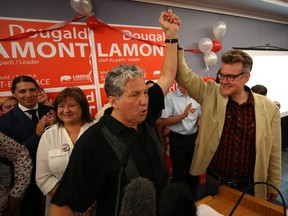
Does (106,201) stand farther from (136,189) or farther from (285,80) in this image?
(285,80)

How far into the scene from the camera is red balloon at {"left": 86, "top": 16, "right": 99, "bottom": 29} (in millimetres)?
2223

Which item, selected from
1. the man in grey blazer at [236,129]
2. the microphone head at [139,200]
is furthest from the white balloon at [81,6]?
the microphone head at [139,200]

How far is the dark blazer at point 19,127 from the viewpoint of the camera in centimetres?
171

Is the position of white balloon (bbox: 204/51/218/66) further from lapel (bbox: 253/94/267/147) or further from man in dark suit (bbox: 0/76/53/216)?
man in dark suit (bbox: 0/76/53/216)

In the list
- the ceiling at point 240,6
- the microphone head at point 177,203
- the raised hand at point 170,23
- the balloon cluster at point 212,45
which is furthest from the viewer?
the balloon cluster at point 212,45

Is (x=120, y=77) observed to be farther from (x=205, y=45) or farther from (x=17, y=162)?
(x=205, y=45)

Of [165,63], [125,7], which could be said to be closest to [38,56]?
[125,7]

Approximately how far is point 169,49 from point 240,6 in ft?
9.82

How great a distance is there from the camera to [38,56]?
6.77 ft

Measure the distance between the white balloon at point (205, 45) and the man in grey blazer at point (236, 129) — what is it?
178cm

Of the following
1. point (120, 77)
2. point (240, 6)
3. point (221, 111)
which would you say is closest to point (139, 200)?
point (120, 77)

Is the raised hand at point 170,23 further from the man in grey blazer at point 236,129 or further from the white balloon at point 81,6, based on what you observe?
the white balloon at point 81,6

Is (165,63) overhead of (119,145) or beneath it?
overhead

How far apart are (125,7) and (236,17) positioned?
7.68 ft
